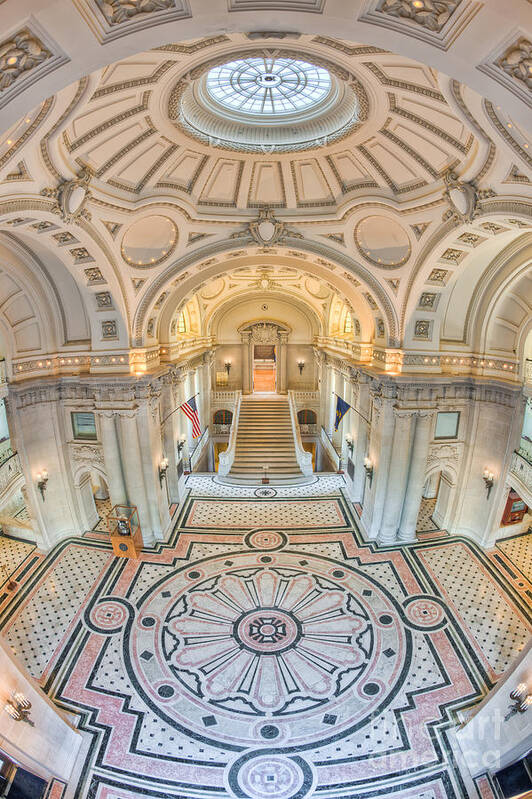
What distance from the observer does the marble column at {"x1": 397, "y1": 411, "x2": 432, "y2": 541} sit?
12.6 meters

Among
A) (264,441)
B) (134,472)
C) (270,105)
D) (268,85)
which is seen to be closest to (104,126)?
(268,85)

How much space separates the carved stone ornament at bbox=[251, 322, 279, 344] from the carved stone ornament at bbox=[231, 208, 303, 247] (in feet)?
44.7

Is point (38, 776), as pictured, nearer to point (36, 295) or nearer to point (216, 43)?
point (36, 295)

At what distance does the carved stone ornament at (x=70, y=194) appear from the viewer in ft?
26.6

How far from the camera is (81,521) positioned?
13.9 m

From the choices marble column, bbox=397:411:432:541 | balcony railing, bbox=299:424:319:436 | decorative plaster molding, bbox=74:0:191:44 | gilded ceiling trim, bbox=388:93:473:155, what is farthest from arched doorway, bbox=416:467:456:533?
decorative plaster molding, bbox=74:0:191:44

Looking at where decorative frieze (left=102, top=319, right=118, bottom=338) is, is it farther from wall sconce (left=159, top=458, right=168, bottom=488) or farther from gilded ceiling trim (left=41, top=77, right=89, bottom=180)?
gilded ceiling trim (left=41, top=77, right=89, bottom=180)

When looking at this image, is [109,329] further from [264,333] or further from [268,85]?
[264,333]

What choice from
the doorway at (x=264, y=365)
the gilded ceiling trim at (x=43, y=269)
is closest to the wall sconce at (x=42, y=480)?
the gilded ceiling trim at (x=43, y=269)

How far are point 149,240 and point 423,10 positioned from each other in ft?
30.8

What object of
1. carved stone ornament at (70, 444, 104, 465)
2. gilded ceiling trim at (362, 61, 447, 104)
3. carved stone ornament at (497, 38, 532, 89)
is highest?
gilded ceiling trim at (362, 61, 447, 104)

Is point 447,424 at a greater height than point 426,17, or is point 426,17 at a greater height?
point 426,17

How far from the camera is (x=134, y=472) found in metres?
12.9

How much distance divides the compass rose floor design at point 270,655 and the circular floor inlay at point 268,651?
0.10ft
